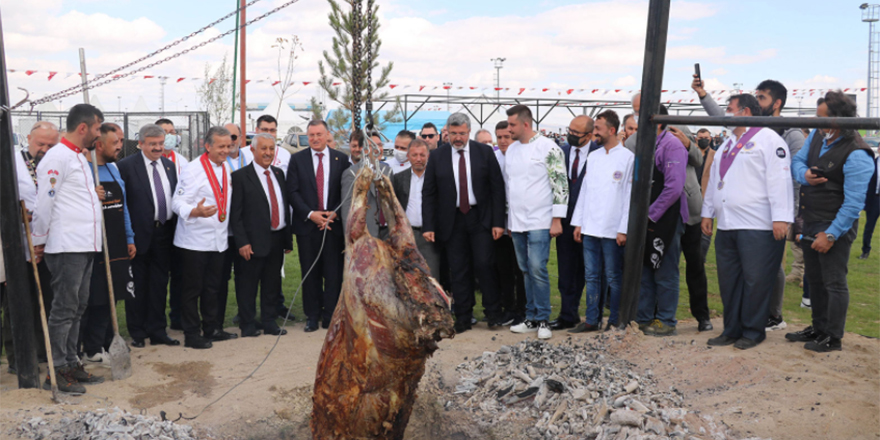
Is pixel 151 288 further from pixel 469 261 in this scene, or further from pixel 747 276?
pixel 747 276

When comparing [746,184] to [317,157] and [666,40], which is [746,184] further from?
[317,157]

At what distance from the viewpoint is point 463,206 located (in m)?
7.06

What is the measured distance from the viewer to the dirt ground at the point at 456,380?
13.6 feet

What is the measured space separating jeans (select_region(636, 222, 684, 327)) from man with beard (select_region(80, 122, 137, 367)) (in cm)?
547

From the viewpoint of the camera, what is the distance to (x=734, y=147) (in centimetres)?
584

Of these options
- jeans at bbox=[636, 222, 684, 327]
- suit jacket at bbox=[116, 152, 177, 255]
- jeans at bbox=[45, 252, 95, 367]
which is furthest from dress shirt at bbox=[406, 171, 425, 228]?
jeans at bbox=[45, 252, 95, 367]

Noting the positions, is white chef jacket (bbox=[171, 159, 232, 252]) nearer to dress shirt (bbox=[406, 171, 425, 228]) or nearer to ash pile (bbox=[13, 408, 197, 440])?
dress shirt (bbox=[406, 171, 425, 228])

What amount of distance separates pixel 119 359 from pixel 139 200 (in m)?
1.78

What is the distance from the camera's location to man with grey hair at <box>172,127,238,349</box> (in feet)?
21.6

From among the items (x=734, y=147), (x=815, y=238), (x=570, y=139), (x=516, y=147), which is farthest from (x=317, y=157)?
(x=815, y=238)

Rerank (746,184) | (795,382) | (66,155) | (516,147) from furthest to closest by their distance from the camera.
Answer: (516,147) < (746,184) < (66,155) < (795,382)

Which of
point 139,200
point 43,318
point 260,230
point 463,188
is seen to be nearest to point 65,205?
point 43,318

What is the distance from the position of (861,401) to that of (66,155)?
6714 millimetres

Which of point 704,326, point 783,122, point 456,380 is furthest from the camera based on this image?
point 704,326
